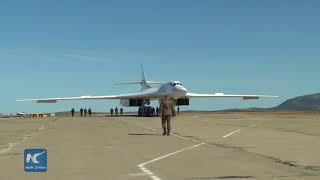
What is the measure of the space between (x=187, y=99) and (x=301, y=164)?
60370mm

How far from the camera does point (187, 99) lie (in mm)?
73250

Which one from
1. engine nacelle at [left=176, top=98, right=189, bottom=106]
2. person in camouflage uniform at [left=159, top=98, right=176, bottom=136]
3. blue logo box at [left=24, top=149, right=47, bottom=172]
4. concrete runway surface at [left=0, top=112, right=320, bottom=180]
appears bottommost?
concrete runway surface at [left=0, top=112, right=320, bottom=180]

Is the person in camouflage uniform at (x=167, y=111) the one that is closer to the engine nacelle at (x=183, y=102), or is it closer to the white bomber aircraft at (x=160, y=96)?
the white bomber aircraft at (x=160, y=96)

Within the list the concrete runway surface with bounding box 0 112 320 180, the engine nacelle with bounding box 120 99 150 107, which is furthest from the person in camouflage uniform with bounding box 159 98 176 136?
the engine nacelle with bounding box 120 99 150 107

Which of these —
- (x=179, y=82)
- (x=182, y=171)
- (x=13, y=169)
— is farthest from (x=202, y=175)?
(x=179, y=82)

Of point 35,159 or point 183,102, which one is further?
point 183,102

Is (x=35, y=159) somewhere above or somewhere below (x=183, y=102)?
below

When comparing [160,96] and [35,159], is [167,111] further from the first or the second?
[160,96]

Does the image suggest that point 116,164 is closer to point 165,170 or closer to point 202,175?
point 165,170

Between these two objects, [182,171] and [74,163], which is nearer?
[182,171]

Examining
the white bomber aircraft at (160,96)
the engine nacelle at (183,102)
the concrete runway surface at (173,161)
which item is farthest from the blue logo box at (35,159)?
the engine nacelle at (183,102)

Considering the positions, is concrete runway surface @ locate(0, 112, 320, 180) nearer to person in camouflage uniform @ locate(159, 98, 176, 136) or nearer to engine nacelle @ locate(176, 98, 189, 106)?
person in camouflage uniform @ locate(159, 98, 176, 136)

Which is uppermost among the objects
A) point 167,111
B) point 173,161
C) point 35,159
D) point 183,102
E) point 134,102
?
point 134,102

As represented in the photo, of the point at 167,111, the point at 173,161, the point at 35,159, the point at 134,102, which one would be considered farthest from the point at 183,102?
the point at 35,159
